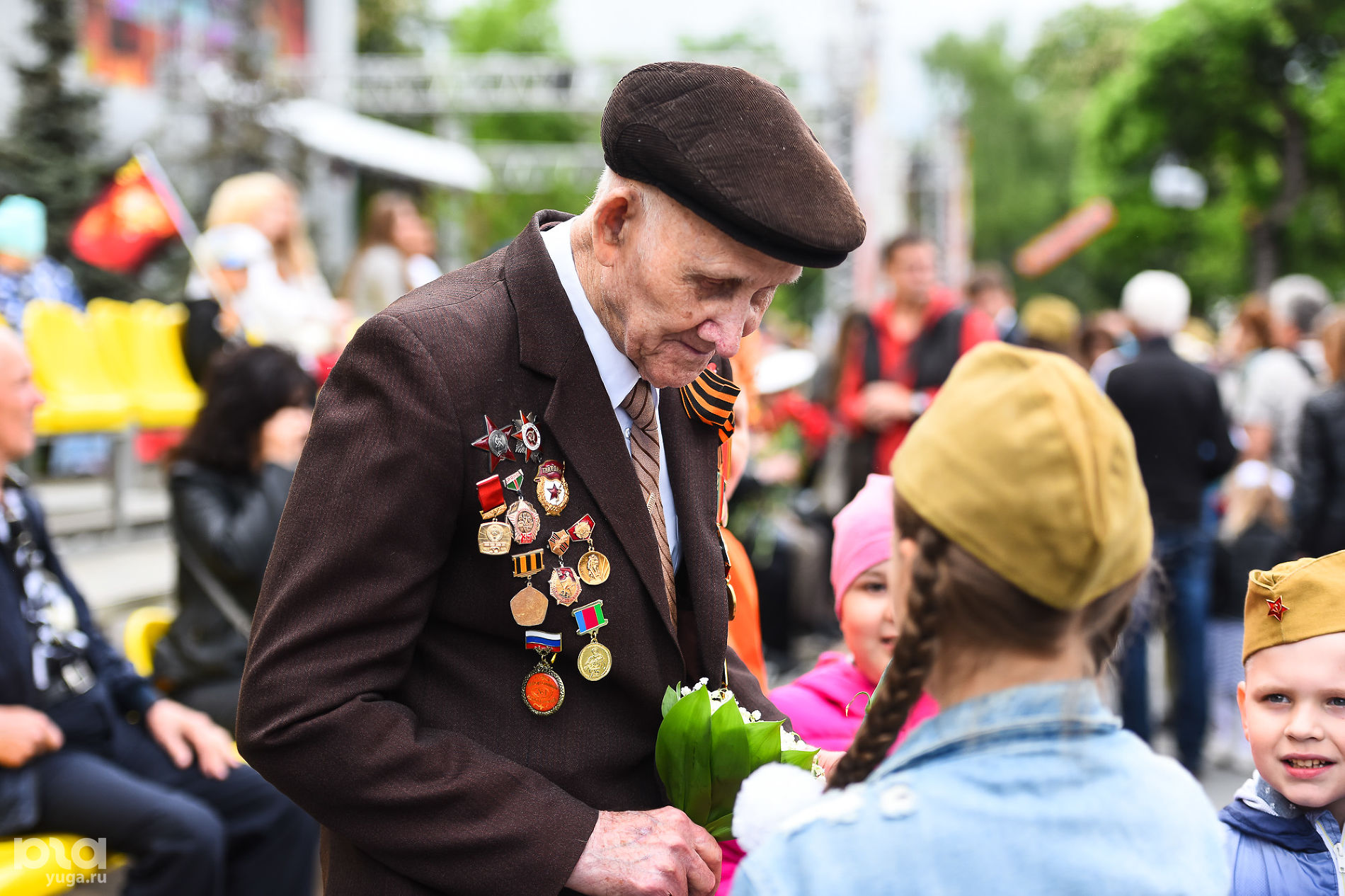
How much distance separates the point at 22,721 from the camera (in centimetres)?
308

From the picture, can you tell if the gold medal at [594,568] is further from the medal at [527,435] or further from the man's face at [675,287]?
the man's face at [675,287]

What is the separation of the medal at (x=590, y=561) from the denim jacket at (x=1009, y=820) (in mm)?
502

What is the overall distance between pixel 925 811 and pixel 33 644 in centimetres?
297

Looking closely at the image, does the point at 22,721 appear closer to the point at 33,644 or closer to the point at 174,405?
the point at 33,644

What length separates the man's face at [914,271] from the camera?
6102 mm

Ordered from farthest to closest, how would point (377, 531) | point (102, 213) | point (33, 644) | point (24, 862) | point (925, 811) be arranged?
point (102, 213)
point (33, 644)
point (24, 862)
point (377, 531)
point (925, 811)

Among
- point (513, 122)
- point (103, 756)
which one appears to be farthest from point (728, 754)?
point (513, 122)

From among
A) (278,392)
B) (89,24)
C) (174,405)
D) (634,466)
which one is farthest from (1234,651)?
A: (89,24)

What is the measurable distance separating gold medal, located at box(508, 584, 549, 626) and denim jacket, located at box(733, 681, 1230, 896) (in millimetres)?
487

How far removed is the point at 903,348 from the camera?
6.25 meters

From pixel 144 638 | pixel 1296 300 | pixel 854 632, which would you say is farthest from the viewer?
pixel 1296 300

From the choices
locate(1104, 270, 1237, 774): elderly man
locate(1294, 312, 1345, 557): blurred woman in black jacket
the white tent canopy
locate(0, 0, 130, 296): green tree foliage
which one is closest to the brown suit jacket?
locate(1104, 270, 1237, 774): elderly man

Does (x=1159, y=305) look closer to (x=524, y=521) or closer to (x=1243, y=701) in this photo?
(x=1243, y=701)

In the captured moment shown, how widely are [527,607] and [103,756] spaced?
98.4 inches
